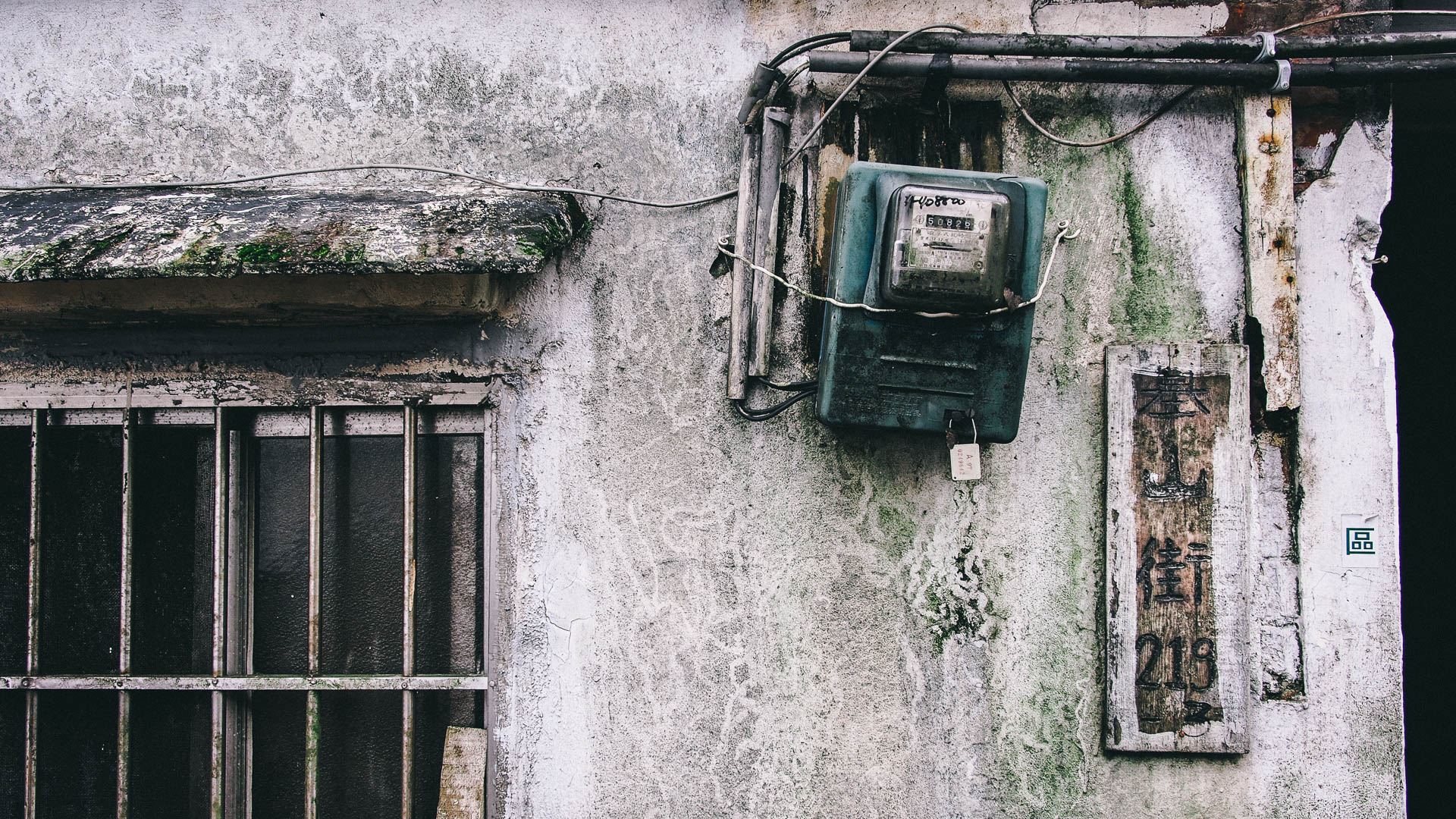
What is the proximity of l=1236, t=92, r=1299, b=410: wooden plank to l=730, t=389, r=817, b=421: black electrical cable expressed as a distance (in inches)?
47.2

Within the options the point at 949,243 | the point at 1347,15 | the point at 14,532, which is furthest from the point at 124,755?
the point at 1347,15

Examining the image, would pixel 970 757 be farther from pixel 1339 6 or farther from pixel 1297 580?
pixel 1339 6

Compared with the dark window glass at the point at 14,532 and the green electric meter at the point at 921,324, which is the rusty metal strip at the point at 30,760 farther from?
the green electric meter at the point at 921,324

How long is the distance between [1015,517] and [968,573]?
0.64ft

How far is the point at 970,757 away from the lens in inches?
76.5

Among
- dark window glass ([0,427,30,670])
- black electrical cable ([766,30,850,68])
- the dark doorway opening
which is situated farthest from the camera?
the dark doorway opening

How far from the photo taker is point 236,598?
2096 mm

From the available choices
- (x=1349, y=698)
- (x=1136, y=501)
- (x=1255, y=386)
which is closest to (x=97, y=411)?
(x=1136, y=501)

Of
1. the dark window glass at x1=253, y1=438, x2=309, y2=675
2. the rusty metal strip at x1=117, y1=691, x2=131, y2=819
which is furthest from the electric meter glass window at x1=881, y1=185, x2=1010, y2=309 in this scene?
the rusty metal strip at x1=117, y1=691, x2=131, y2=819

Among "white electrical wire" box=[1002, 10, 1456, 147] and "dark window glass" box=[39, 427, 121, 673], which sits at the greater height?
"white electrical wire" box=[1002, 10, 1456, 147]

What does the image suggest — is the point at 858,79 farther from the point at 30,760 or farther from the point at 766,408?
the point at 30,760

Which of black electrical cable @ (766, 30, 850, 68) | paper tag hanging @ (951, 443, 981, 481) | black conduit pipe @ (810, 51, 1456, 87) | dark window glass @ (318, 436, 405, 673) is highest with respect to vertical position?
black electrical cable @ (766, 30, 850, 68)

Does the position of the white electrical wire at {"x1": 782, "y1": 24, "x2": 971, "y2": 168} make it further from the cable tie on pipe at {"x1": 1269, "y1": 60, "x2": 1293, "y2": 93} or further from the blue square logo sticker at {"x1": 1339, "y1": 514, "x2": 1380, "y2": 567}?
the blue square logo sticker at {"x1": 1339, "y1": 514, "x2": 1380, "y2": 567}

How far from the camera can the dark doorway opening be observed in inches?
98.3
